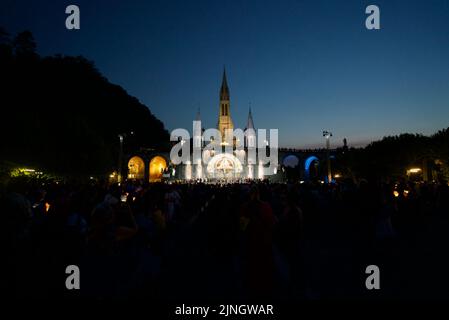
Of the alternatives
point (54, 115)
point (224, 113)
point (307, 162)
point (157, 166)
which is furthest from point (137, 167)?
point (54, 115)

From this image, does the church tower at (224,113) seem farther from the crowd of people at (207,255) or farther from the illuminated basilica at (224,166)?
the crowd of people at (207,255)

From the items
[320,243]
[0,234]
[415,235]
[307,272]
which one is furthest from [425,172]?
[0,234]

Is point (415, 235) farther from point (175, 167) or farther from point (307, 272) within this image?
point (175, 167)

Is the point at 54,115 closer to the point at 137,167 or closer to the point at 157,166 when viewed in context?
the point at 137,167

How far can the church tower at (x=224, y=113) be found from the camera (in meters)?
105

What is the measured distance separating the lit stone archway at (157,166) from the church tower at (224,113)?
2648cm

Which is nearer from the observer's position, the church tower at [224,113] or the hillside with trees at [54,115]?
the hillside with trees at [54,115]

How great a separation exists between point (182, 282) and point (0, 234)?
13.4 ft

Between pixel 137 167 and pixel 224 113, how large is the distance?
37703 millimetres

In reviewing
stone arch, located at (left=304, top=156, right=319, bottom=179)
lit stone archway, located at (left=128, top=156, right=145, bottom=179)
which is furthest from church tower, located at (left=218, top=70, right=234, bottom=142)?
lit stone archway, located at (left=128, top=156, right=145, bottom=179)

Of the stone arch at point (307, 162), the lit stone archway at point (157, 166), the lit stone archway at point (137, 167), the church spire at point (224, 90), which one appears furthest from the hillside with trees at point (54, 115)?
the stone arch at point (307, 162)

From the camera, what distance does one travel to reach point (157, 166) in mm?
83562

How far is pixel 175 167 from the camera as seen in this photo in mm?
77625
